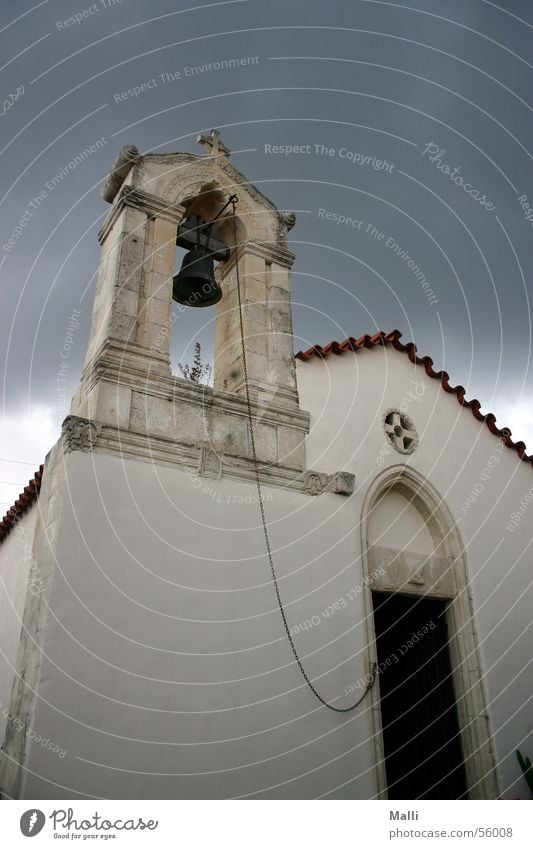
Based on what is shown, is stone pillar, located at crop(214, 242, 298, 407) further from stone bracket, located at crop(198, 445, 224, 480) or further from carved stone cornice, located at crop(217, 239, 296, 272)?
stone bracket, located at crop(198, 445, 224, 480)

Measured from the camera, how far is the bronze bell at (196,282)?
18.1ft

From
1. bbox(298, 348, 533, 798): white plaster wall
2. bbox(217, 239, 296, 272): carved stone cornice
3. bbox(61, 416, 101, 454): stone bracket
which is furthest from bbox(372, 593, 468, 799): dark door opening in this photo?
bbox(217, 239, 296, 272): carved stone cornice

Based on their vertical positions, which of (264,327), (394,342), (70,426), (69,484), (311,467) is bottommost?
(69,484)

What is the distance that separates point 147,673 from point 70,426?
1641 mm

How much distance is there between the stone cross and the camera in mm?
5848

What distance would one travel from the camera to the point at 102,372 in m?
4.53

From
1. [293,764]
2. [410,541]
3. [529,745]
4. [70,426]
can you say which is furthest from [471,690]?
[70,426]

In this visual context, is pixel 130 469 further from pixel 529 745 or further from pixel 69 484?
pixel 529 745

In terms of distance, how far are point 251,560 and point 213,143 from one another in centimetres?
380

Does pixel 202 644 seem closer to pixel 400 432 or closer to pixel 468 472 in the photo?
pixel 400 432

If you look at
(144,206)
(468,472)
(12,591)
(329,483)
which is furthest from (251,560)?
(12,591)

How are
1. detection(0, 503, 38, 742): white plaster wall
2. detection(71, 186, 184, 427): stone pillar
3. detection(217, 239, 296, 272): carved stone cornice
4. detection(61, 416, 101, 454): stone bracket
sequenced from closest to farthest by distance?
detection(61, 416, 101, 454): stone bracket < detection(71, 186, 184, 427): stone pillar < detection(217, 239, 296, 272): carved stone cornice < detection(0, 503, 38, 742): white plaster wall

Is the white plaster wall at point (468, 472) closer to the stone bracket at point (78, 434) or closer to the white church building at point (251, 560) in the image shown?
the white church building at point (251, 560)

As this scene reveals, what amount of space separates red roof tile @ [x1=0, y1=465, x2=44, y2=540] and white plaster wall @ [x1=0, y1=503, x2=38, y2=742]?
0.06 meters
